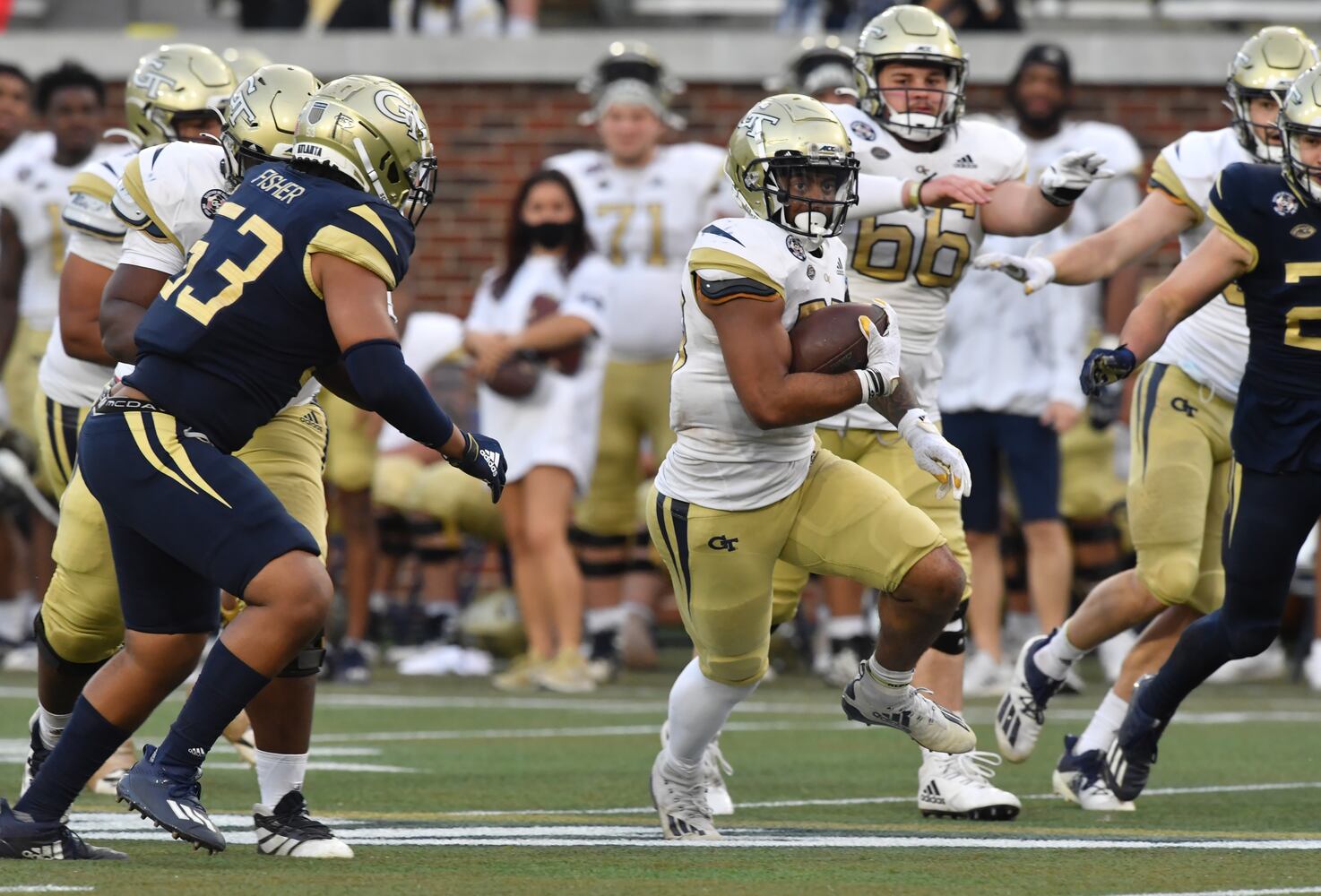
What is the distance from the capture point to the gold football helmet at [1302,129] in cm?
586

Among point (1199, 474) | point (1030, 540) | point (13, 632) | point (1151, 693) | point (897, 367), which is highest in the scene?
point (897, 367)

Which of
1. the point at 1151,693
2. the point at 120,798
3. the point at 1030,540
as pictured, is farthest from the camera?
the point at 1030,540

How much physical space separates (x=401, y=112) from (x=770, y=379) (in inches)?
40.7

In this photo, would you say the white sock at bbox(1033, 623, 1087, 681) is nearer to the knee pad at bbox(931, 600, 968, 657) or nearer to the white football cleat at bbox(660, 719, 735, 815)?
the knee pad at bbox(931, 600, 968, 657)

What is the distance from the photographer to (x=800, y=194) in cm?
562

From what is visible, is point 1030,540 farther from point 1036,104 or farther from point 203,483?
point 203,483

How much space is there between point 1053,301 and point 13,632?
530 cm

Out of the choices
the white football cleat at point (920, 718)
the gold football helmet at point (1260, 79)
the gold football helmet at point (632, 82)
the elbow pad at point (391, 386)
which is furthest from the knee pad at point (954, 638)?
the gold football helmet at point (632, 82)

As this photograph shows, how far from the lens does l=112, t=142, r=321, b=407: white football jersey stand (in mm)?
5738

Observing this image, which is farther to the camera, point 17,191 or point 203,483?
point 17,191

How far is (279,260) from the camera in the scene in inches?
198

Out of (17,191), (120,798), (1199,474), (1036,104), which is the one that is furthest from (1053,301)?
(120,798)

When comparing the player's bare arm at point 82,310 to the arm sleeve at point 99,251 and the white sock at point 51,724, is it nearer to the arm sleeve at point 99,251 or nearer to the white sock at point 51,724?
the arm sleeve at point 99,251

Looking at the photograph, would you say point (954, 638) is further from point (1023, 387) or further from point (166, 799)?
point (1023, 387)
